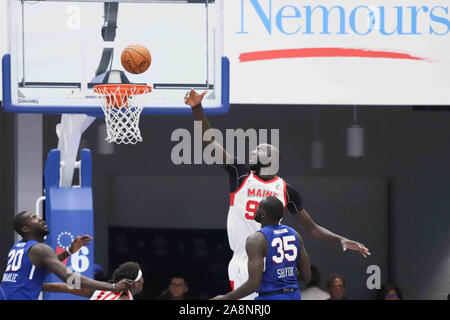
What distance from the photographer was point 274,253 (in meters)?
5.71

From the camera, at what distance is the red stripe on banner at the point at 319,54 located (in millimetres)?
8703

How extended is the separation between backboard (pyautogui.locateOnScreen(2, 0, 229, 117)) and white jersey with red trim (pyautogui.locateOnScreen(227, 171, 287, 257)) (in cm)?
112

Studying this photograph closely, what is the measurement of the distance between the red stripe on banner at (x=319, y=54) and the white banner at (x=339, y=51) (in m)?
0.01

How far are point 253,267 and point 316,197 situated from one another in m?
7.18

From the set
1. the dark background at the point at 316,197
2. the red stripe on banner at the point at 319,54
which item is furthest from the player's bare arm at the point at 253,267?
the dark background at the point at 316,197

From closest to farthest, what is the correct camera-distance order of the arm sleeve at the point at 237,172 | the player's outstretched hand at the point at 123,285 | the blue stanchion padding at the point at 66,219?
the player's outstretched hand at the point at 123,285, the arm sleeve at the point at 237,172, the blue stanchion padding at the point at 66,219

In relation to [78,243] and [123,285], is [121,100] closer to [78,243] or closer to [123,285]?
[78,243]

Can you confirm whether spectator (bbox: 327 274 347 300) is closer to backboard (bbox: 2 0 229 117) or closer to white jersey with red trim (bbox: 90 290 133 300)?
backboard (bbox: 2 0 229 117)

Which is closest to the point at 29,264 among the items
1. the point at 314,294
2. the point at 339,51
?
the point at 339,51

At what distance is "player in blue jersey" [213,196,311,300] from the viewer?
18.6ft

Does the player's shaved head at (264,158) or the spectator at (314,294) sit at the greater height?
the player's shaved head at (264,158)

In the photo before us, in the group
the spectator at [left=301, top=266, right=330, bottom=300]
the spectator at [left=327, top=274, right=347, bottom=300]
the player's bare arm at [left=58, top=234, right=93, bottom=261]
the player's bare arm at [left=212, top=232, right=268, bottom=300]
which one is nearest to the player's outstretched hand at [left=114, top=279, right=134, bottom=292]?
the player's bare arm at [left=212, top=232, right=268, bottom=300]

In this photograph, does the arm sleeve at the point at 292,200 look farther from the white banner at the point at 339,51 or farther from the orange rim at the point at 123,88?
the white banner at the point at 339,51

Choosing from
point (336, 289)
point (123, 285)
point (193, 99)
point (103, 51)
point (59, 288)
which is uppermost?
point (103, 51)
